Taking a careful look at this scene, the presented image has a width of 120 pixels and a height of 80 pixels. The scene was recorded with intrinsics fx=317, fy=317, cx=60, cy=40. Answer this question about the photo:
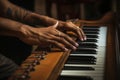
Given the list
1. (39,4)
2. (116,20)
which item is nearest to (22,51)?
(116,20)

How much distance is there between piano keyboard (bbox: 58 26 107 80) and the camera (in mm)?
1377

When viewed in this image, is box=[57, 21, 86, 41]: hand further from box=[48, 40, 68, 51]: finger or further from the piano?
box=[48, 40, 68, 51]: finger

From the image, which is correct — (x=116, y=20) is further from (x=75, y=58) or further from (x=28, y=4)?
(x=28, y=4)

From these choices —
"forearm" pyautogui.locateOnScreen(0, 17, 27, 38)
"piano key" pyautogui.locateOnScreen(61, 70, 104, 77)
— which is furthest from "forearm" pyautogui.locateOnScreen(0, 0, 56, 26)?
"piano key" pyautogui.locateOnScreen(61, 70, 104, 77)

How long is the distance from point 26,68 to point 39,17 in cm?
77

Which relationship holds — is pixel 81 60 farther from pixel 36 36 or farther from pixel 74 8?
pixel 74 8

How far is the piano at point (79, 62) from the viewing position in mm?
1365

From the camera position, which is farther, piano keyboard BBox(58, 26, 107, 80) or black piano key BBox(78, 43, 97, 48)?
black piano key BBox(78, 43, 97, 48)

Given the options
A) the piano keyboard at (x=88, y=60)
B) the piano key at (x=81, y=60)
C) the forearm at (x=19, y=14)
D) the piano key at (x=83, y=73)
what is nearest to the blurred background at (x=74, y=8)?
the forearm at (x=19, y=14)

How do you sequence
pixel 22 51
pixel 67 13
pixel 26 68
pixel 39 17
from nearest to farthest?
pixel 26 68 → pixel 39 17 → pixel 22 51 → pixel 67 13

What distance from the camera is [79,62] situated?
1.57 m

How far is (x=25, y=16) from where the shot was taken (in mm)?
2264

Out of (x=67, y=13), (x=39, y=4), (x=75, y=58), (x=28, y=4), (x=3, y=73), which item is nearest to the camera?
(x=75, y=58)

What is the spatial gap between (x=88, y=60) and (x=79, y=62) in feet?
0.17
